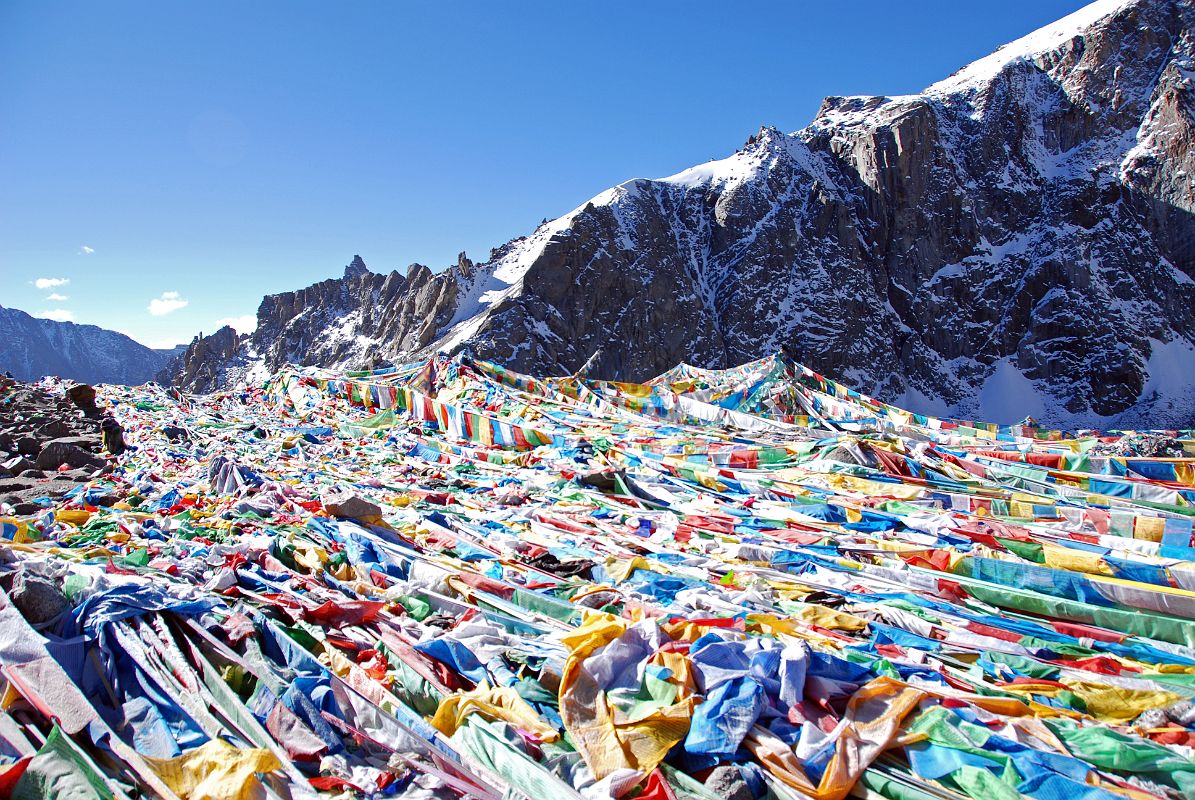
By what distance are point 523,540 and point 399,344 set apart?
78.7 metres

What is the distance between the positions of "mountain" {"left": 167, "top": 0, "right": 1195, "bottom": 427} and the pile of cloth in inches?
2450

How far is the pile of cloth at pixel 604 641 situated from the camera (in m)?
2.95

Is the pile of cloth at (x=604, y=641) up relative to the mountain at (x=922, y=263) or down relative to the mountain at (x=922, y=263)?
down

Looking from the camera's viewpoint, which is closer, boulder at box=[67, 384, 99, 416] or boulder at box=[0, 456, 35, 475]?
boulder at box=[0, 456, 35, 475]

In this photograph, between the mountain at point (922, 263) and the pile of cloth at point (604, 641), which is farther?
the mountain at point (922, 263)

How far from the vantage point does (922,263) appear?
3600 inches

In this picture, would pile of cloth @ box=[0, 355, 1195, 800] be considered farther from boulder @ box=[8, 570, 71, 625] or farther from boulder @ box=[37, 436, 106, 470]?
boulder @ box=[37, 436, 106, 470]

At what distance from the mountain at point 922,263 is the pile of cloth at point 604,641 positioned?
62243 millimetres

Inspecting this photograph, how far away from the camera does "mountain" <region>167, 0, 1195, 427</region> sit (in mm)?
78250

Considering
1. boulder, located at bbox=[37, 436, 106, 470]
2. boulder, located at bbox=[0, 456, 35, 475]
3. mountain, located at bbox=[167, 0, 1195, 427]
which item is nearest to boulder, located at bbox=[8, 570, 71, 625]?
boulder, located at bbox=[37, 436, 106, 470]

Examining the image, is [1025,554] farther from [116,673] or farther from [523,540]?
[116,673]

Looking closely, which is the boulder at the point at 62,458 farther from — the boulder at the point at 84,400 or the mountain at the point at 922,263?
the mountain at the point at 922,263

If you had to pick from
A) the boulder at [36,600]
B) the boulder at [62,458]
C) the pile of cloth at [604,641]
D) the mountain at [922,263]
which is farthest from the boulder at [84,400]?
the mountain at [922,263]

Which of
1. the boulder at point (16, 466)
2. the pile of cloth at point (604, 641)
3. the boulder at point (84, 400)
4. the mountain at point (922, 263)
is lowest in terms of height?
the pile of cloth at point (604, 641)
